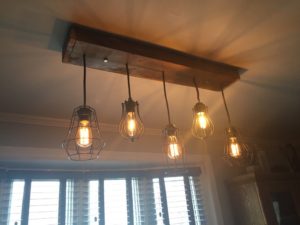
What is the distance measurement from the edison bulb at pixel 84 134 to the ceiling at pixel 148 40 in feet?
1.32

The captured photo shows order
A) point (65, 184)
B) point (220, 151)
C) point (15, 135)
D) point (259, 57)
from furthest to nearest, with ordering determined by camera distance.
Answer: point (220, 151) < point (65, 184) < point (15, 135) < point (259, 57)

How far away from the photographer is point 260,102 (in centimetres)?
199

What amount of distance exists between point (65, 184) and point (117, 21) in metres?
1.57

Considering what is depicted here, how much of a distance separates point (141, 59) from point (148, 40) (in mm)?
92

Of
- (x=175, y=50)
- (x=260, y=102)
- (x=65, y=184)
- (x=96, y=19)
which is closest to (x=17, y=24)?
(x=96, y=19)

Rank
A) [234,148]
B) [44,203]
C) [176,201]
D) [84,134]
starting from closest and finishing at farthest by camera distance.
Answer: [84,134]
[234,148]
[44,203]
[176,201]

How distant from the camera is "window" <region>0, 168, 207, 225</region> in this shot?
1958 mm

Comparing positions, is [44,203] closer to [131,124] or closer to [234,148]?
[131,124]

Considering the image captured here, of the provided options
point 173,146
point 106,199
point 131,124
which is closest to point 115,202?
point 106,199

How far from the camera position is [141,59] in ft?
4.01

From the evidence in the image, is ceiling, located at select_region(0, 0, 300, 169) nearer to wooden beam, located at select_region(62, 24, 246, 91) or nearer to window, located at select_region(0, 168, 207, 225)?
wooden beam, located at select_region(62, 24, 246, 91)

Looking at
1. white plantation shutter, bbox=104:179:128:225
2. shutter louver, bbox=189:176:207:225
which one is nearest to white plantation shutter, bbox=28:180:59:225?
white plantation shutter, bbox=104:179:128:225

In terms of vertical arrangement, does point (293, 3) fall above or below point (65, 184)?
above

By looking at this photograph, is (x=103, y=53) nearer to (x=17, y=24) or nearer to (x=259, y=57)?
(x=17, y=24)
